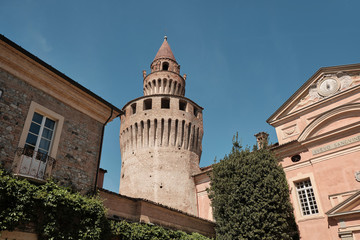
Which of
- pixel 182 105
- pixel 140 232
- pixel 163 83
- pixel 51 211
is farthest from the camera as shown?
pixel 163 83

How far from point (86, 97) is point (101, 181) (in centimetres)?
681

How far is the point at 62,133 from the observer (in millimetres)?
9320

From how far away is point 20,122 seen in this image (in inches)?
325

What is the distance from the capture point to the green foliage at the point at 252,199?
12773 millimetres

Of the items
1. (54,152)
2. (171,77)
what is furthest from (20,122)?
(171,77)

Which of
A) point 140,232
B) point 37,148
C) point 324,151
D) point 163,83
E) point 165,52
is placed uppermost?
point 165,52

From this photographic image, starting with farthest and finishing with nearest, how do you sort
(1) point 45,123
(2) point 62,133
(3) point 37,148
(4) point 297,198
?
1. (4) point 297,198
2. (2) point 62,133
3. (1) point 45,123
4. (3) point 37,148

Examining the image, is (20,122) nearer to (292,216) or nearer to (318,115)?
(292,216)

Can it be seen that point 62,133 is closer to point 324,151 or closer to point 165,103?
point 324,151

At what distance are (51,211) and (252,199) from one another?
8974mm

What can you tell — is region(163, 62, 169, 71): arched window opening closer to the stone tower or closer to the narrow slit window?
the stone tower

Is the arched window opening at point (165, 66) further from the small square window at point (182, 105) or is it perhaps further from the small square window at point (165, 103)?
the small square window at point (182, 105)

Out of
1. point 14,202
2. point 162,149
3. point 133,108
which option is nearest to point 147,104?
point 133,108

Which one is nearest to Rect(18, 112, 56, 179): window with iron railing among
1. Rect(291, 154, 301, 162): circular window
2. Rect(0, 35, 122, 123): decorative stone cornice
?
Rect(0, 35, 122, 123): decorative stone cornice
